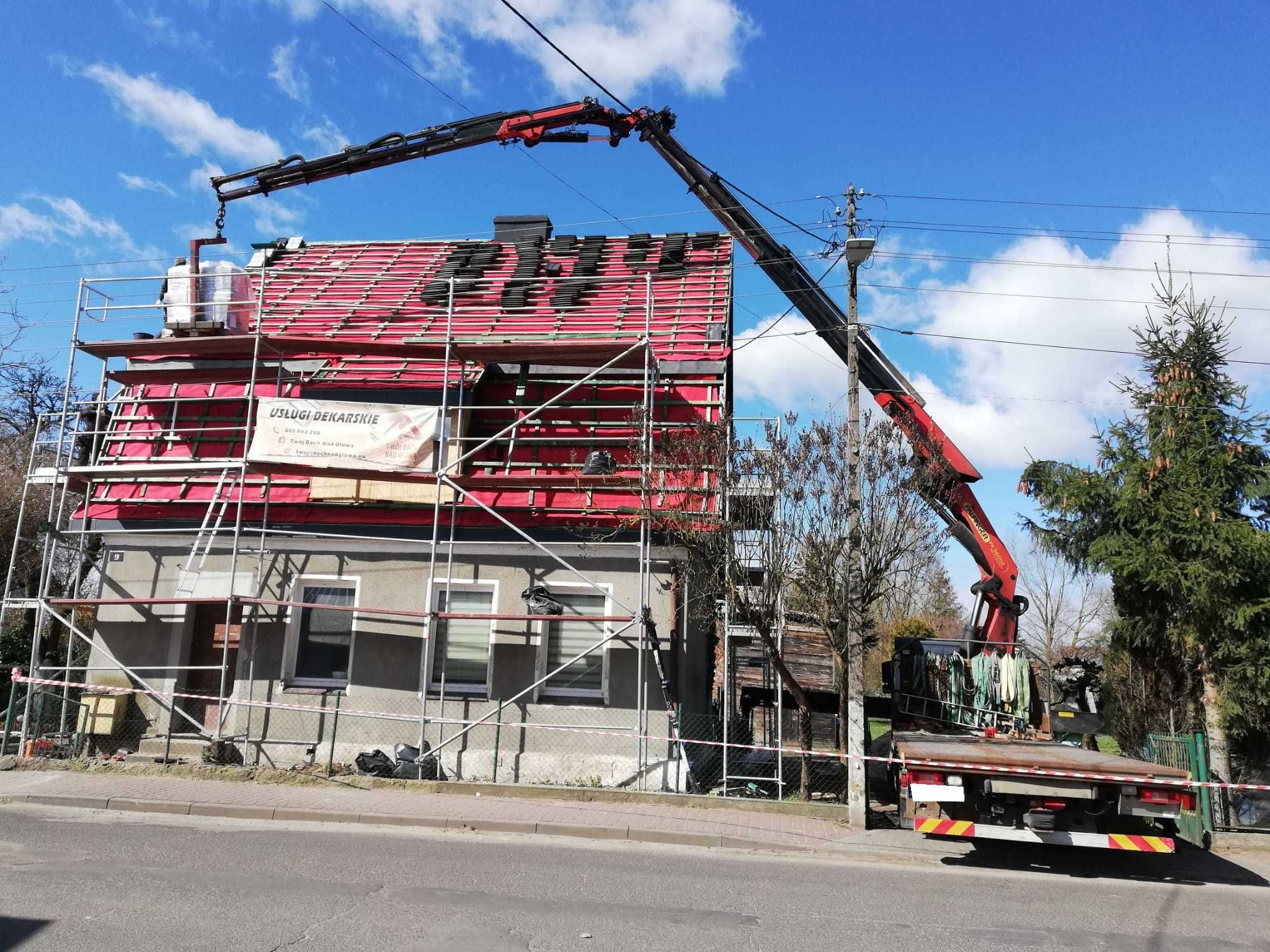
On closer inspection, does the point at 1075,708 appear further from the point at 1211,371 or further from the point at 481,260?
the point at 481,260

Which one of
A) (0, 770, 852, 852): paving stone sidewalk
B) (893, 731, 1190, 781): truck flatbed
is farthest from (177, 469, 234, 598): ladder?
(893, 731, 1190, 781): truck flatbed

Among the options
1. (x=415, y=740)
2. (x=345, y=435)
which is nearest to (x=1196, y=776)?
(x=415, y=740)

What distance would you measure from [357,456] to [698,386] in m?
5.12

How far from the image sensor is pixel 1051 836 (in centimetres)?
835

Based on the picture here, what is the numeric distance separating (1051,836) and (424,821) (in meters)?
6.17

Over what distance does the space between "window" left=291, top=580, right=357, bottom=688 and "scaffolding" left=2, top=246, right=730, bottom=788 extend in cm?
24

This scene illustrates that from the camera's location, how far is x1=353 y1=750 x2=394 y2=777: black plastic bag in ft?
38.5

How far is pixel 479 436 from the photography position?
45.2 ft

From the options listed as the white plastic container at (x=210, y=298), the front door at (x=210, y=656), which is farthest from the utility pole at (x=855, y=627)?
the white plastic container at (x=210, y=298)

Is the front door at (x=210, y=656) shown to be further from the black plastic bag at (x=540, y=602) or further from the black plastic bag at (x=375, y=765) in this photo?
the black plastic bag at (x=540, y=602)

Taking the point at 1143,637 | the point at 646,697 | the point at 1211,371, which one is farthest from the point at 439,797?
the point at 1211,371

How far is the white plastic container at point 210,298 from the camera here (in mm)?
14383

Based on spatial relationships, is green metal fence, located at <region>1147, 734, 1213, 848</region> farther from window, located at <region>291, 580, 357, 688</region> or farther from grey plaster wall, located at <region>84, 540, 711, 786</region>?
window, located at <region>291, 580, 357, 688</region>

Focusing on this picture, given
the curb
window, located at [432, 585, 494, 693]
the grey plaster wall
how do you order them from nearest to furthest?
the curb, the grey plaster wall, window, located at [432, 585, 494, 693]
